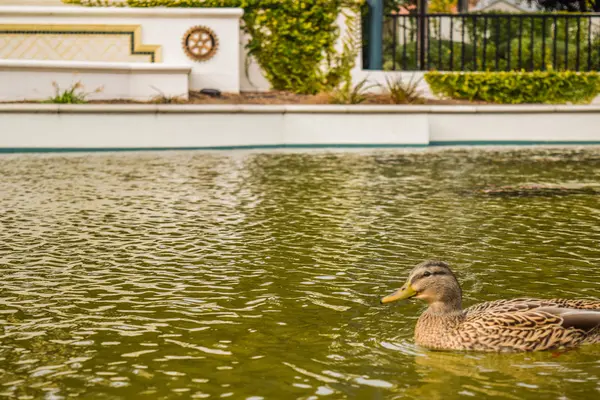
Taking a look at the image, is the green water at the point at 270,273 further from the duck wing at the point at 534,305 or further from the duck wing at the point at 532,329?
the duck wing at the point at 534,305

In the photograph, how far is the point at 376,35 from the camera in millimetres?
22922

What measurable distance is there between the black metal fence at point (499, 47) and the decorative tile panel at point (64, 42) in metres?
5.39

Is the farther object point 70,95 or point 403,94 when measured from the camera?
point 403,94

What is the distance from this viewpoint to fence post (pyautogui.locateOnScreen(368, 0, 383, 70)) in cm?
2291

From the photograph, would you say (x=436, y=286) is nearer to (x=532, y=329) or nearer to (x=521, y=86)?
(x=532, y=329)

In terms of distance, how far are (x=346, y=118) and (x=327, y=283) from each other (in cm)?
1233

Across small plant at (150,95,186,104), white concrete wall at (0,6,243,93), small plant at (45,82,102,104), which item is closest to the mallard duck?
small plant at (45,82,102,104)

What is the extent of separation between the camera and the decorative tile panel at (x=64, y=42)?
71.0ft

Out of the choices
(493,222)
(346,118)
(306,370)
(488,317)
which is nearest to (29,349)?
(306,370)

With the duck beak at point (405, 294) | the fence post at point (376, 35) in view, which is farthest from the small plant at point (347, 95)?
the duck beak at point (405, 294)

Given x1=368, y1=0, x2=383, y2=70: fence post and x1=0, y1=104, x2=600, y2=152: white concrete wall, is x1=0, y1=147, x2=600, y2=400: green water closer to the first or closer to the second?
x1=0, y1=104, x2=600, y2=152: white concrete wall

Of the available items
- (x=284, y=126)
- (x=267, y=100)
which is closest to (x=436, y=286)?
(x=284, y=126)

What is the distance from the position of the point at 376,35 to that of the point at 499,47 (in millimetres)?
3147

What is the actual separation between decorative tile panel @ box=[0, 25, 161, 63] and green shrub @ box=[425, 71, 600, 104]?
5841 millimetres
